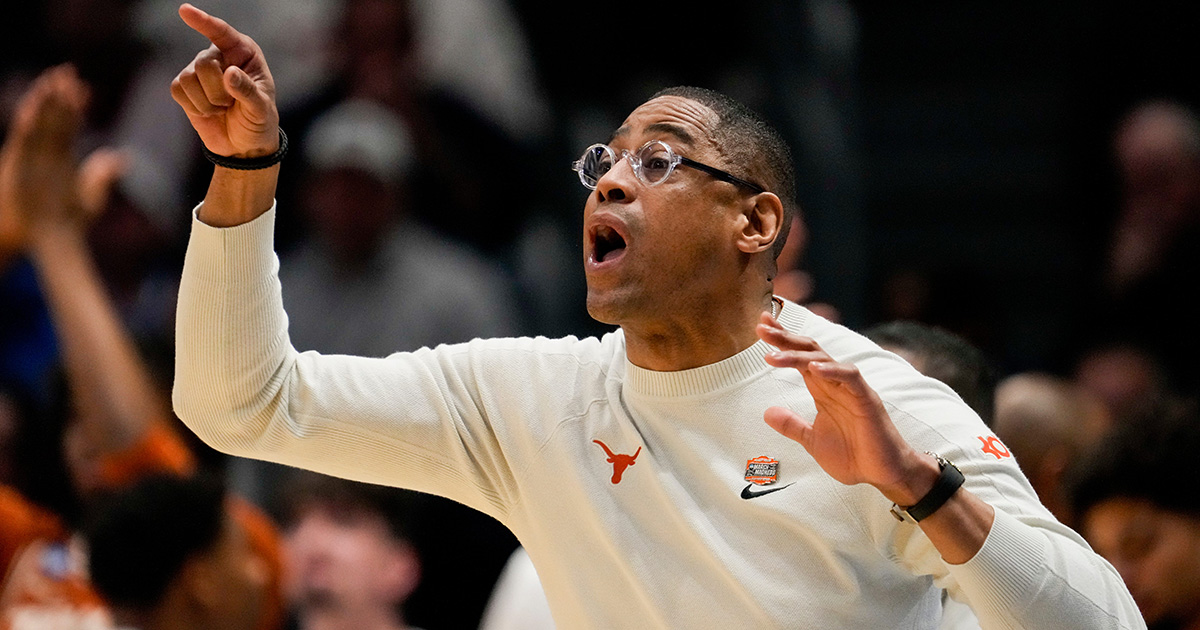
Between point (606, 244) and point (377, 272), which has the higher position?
point (606, 244)

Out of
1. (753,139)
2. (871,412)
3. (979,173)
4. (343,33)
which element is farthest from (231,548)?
(979,173)

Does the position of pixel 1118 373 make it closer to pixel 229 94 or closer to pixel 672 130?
pixel 672 130

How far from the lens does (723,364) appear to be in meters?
2.62

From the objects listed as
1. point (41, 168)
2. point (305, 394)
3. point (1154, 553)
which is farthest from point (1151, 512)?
point (41, 168)

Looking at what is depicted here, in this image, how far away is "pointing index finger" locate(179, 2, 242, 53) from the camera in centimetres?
228

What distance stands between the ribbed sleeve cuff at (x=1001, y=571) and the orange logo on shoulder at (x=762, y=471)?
1.29 feet

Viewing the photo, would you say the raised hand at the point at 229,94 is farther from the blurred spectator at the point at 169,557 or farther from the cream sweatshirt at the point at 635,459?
the blurred spectator at the point at 169,557

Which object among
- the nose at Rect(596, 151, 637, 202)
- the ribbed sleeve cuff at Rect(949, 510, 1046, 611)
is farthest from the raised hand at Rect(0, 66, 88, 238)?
the ribbed sleeve cuff at Rect(949, 510, 1046, 611)

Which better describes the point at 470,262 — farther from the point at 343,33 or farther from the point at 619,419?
the point at 619,419

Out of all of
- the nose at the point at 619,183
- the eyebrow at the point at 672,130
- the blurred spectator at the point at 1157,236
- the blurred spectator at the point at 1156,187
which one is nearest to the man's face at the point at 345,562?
the nose at the point at 619,183

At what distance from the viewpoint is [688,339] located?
8.68ft

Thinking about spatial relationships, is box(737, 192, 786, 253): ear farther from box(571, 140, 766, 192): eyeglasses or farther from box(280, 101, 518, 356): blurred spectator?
box(280, 101, 518, 356): blurred spectator

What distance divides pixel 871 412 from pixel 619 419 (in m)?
0.63

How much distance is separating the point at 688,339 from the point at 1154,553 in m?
1.46
